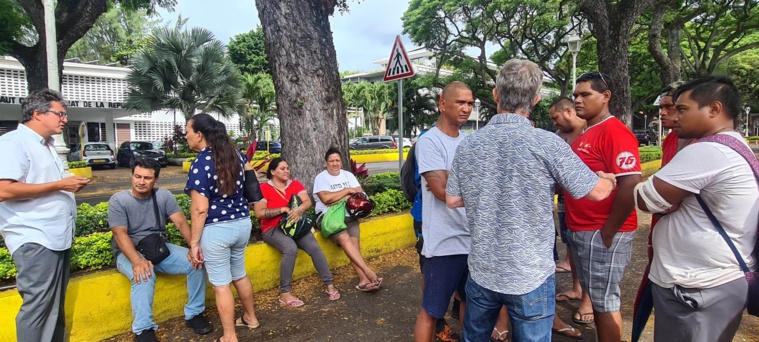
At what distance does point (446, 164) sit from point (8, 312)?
3095 millimetres

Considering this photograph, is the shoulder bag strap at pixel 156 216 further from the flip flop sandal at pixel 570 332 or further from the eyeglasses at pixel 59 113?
the flip flop sandal at pixel 570 332

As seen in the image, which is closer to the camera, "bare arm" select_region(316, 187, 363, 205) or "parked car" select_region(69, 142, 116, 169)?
"bare arm" select_region(316, 187, 363, 205)

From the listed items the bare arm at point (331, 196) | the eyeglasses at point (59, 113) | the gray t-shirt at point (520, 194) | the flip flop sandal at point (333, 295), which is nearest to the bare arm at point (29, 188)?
the eyeglasses at point (59, 113)

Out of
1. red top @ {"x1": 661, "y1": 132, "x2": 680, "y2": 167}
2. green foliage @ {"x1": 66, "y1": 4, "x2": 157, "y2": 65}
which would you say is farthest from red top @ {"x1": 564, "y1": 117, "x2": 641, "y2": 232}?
green foliage @ {"x1": 66, "y1": 4, "x2": 157, "y2": 65}

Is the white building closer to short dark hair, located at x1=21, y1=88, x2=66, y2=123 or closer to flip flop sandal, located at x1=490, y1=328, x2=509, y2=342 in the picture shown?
short dark hair, located at x1=21, y1=88, x2=66, y2=123

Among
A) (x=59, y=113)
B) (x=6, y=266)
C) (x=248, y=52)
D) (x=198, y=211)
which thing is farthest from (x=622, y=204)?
(x=248, y=52)

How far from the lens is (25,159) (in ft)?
8.53

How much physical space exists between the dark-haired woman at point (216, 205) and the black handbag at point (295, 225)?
2.49 feet

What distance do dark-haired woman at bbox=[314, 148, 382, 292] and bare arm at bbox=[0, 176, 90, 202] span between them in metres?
2.10

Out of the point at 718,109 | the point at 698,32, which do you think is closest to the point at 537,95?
the point at 718,109

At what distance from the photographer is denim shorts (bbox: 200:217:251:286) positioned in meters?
3.04

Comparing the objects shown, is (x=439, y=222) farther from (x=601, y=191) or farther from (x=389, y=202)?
(x=389, y=202)

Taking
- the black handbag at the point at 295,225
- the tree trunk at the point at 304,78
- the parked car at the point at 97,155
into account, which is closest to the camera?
the black handbag at the point at 295,225

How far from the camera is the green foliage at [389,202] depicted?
18.2 feet
